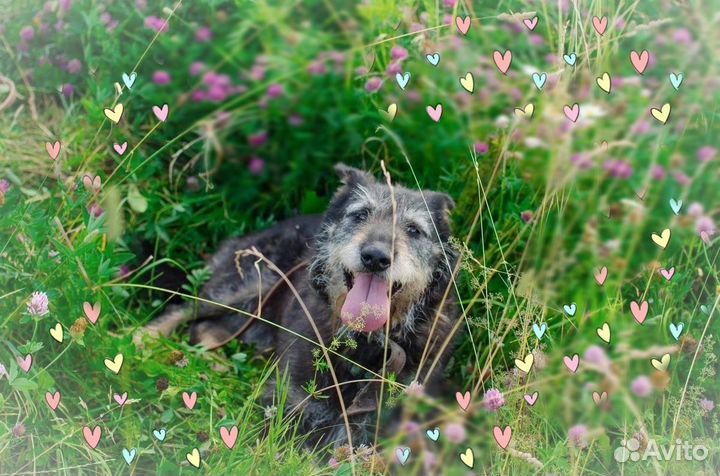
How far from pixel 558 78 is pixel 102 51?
3.19 meters

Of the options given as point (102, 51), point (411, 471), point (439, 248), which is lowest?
Result: point (411, 471)

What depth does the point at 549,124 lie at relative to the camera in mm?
5176

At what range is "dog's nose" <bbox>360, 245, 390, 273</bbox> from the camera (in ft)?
14.1

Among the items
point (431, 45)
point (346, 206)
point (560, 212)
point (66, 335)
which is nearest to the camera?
point (66, 335)

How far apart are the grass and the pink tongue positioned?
0.45m

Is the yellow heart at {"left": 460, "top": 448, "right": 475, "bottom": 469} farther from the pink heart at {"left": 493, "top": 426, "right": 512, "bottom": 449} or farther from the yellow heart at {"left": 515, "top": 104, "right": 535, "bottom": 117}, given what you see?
the yellow heart at {"left": 515, "top": 104, "right": 535, "bottom": 117}

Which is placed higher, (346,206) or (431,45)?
(431,45)

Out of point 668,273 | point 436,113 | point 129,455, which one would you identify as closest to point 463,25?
point 436,113

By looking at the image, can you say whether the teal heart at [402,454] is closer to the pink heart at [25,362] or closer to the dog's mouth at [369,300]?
the dog's mouth at [369,300]

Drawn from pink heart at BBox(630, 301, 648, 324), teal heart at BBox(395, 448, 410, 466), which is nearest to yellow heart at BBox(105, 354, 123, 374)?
teal heart at BBox(395, 448, 410, 466)

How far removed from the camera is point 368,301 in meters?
4.37

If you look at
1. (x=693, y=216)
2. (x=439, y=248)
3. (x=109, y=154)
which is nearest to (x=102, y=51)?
(x=109, y=154)

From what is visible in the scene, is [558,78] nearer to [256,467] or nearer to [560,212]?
[560,212]

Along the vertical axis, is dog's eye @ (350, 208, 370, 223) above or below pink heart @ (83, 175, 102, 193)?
below
